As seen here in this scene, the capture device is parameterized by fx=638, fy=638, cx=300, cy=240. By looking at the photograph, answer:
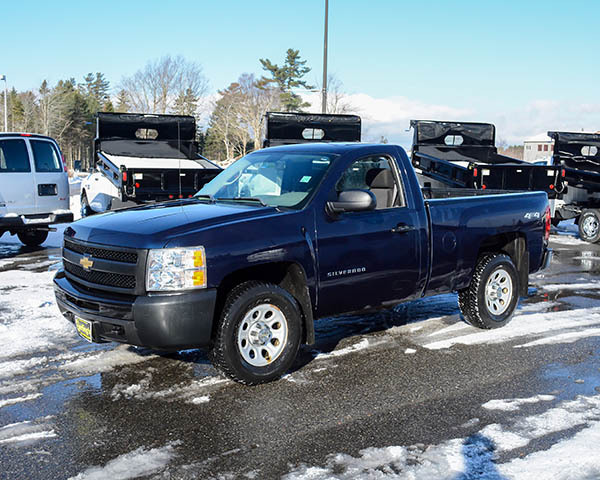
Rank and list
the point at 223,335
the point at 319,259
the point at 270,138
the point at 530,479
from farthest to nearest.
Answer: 1. the point at 270,138
2. the point at 319,259
3. the point at 223,335
4. the point at 530,479

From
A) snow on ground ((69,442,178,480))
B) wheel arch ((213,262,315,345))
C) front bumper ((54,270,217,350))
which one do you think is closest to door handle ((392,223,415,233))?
wheel arch ((213,262,315,345))

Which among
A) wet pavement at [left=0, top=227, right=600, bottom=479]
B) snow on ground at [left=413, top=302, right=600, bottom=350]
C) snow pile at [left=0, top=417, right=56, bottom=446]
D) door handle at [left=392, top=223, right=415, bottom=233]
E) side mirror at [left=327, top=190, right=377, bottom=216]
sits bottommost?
snow pile at [left=0, top=417, right=56, bottom=446]

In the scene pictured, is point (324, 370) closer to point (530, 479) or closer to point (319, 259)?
point (319, 259)

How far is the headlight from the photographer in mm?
4477

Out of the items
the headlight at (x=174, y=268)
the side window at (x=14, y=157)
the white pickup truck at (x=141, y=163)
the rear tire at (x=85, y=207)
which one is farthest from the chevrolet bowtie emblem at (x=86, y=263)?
the rear tire at (x=85, y=207)

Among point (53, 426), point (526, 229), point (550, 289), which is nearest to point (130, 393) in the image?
point (53, 426)

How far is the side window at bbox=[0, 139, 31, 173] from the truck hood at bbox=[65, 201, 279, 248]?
23.0 feet

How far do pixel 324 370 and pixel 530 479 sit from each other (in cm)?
217

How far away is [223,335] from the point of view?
4.66m

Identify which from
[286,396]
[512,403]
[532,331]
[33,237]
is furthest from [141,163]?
[512,403]

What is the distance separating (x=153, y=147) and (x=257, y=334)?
12.3 meters

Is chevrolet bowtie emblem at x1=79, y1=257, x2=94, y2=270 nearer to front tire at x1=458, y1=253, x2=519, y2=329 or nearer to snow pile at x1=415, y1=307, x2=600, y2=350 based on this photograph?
snow pile at x1=415, y1=307, x2=600, y2=350

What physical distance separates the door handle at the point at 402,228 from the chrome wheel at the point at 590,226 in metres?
10.5

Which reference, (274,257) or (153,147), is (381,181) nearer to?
(274,257)
